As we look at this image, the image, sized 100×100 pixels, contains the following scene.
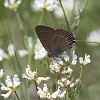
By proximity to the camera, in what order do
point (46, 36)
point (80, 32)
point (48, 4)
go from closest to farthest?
point (46, 36) → point (48, 4) → point (80, 32)

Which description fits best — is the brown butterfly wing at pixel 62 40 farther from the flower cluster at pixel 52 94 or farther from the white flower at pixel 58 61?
the flower cluster at pixel 52 94

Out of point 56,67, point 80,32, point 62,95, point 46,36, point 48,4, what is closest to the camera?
point 62,95

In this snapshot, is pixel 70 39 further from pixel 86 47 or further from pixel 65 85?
pixel 86 47

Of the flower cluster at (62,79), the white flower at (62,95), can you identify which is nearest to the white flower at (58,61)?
the flower cluster at (62,79)

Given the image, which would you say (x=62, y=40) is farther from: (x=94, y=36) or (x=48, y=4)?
(x=94, y=36)

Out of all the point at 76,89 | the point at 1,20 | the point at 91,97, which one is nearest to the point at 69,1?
the point at 1,20

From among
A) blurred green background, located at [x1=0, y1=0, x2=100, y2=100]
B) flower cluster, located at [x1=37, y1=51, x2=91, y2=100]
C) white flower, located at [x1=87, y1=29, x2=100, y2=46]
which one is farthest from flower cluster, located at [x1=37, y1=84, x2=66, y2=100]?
white flower, located at [x1=87, y1=29, x2=100, y2=46]

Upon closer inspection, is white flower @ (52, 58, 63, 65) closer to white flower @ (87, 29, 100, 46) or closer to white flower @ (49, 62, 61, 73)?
white flower @ (49, 62, 61, 73)

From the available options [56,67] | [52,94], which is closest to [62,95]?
[52,94]
